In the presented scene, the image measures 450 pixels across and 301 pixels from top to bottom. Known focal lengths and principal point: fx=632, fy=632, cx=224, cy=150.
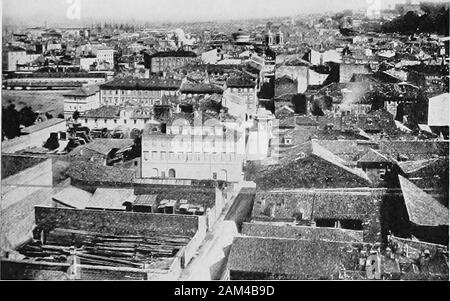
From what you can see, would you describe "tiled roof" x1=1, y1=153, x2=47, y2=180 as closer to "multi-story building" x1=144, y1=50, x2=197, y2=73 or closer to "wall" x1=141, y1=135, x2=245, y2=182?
"wall" x1=141, y1=135, x2=245, y2=182

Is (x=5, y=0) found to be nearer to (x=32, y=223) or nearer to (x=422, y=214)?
(x=32, y=223)

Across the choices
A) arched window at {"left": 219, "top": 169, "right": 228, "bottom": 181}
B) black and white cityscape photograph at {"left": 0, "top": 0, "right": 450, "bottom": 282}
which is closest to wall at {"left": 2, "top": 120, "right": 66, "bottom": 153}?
black and white cityscape photograph at {"left": 0, "top": 0, "right": 450, "bottom": 282}

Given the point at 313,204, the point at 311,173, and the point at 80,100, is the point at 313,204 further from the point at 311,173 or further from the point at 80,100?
the point at 80,100

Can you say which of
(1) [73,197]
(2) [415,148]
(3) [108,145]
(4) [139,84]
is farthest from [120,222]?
(2) [415,148]

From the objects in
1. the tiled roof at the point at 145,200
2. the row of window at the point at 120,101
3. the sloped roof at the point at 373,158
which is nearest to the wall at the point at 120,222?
the tiled roof at the point at 145,200

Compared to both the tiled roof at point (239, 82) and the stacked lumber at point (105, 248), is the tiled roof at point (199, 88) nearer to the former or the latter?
the tiled roof at point (239, 82)
